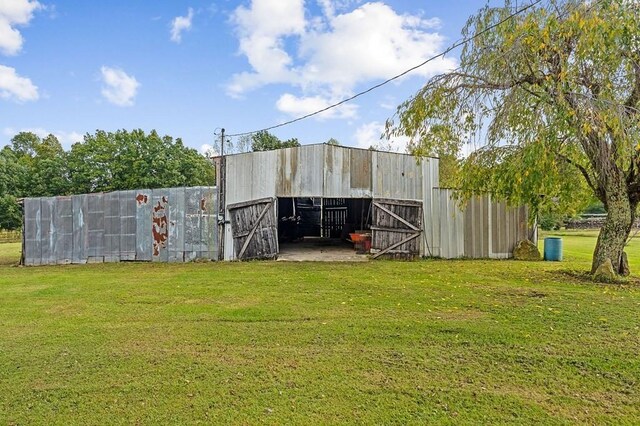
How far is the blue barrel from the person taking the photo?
1137cm

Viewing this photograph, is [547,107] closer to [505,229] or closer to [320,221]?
[505,229]

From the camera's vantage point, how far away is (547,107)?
21.5 feet

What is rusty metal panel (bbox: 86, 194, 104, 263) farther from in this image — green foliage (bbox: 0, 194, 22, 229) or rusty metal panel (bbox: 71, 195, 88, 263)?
green foliage (bbox: 0, 194, 22, 229)

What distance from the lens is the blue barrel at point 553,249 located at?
11.4m

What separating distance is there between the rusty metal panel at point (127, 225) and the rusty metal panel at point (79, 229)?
113 cm

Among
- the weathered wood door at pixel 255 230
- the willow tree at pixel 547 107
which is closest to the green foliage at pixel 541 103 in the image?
the willow tree at pixel 547 107

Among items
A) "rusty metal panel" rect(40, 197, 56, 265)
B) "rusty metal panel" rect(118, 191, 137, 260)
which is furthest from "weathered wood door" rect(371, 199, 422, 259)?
"rusty metal panel" rect(40, 197, 56, 265)

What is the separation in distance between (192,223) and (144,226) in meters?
1.48

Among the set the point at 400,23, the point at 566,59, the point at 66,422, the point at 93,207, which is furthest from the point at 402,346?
the point at 93,207

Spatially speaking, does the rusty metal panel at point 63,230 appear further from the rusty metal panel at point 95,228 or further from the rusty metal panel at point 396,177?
the rusty metal panel at point 396,177

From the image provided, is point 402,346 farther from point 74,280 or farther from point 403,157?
point 403,157

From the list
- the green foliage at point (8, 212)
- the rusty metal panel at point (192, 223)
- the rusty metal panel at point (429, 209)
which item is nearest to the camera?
the rusty metal panel at point (192, 223)

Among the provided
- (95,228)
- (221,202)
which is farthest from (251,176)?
(95,228)

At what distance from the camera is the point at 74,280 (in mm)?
8148
